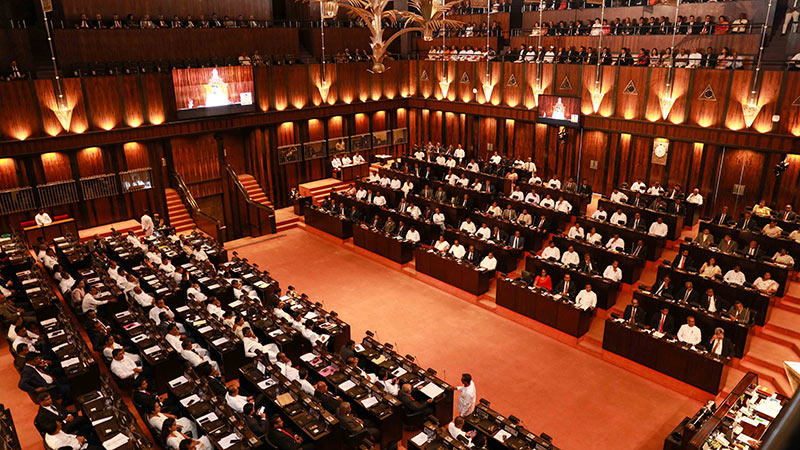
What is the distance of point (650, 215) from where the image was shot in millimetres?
16250

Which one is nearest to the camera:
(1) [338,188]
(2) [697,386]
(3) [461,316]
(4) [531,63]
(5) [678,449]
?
(5) [678,449]

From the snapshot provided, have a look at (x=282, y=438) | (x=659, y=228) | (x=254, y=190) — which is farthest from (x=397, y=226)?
(x=282, y=438)

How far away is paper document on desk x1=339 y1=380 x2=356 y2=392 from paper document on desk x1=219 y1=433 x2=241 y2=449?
6.45ft

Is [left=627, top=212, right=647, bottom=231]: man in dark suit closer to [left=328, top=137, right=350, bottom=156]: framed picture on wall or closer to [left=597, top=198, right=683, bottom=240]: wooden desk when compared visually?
[left=597, top=198, right=683, bottom=240]: wooden desk

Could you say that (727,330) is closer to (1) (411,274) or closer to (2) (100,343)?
(1) (411,274)

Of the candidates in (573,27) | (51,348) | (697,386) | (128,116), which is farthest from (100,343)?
(573,27)

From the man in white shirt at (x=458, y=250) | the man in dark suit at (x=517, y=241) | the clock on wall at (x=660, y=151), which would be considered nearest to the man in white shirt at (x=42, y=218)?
the man in white shirt at (x=458, y=250)

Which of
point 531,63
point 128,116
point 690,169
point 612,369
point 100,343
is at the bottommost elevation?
point 612,369

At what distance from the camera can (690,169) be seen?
18938 millimetres

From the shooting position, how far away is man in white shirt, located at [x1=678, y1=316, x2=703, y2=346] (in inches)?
435

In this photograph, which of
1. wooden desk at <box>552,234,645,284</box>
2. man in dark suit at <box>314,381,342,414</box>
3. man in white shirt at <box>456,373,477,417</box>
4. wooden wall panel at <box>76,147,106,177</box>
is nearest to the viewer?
man in dark suit at <box>314,381,342,414</box>

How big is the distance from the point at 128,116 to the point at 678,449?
18742mm

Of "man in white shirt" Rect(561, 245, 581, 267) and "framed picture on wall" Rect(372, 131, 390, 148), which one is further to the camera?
"framed picture on wall" Rect(372, 131, 390, 148)

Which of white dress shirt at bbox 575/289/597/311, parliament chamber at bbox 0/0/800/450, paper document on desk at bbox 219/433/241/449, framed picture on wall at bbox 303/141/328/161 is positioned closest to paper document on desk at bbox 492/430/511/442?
parliament chamber at bbox 0/0/800/450
